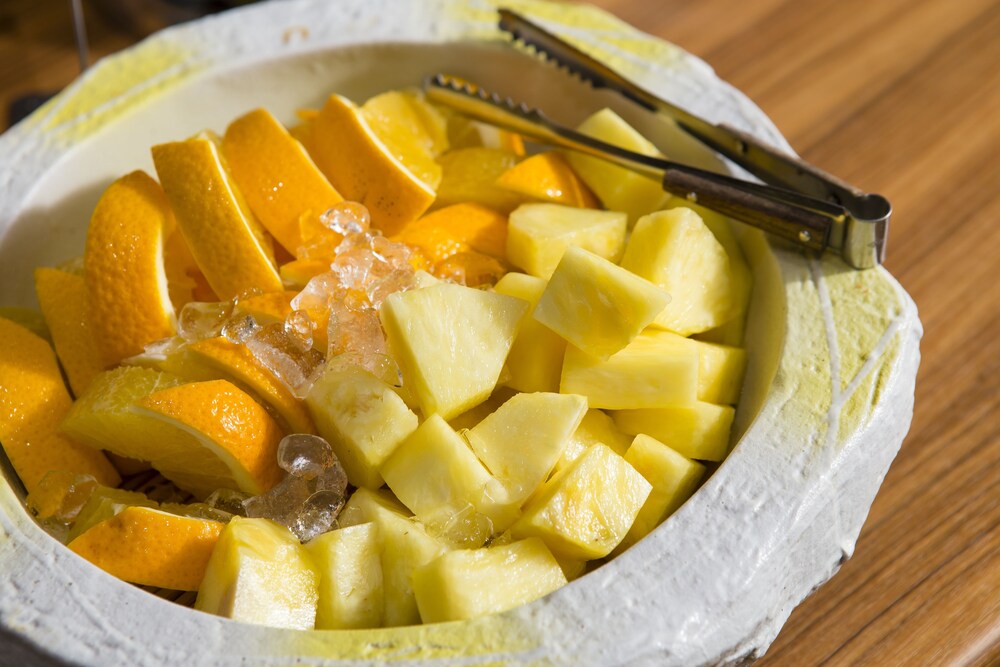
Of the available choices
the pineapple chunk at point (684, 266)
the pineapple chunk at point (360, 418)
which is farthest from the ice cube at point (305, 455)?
the pineapple chunk at point (684, 266)

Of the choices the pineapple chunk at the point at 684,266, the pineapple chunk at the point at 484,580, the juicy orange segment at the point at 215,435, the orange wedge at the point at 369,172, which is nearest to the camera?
the pineapple chunk at the point at 484,580

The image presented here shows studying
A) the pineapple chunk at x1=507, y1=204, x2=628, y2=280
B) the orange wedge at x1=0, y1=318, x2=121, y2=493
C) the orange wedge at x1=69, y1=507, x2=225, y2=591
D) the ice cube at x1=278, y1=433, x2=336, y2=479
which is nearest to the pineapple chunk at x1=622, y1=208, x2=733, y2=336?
the pineapple chunk at x1=507, y1=204, x2=628, y2=280

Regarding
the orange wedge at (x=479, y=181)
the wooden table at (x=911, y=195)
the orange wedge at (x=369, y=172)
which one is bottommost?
the wooden table at (x=911, y=195)

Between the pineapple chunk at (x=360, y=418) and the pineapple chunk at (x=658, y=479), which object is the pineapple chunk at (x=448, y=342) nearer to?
the pineapple chunk at (x=360, y=418)

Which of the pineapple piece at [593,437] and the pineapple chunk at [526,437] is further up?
the pineapple chunk at [526,437]

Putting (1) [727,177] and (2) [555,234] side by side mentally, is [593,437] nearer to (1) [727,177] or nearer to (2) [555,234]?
(2) [555,234]

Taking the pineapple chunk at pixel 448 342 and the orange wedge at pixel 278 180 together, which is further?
the orange wedge at pixel 278 180
